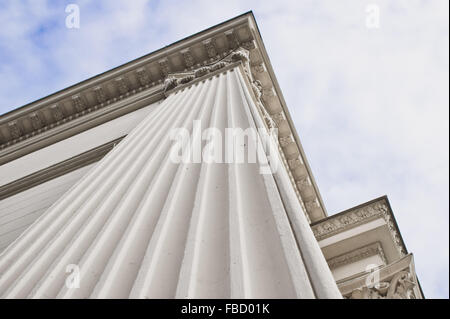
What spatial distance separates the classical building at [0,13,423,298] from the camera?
254 centimetres

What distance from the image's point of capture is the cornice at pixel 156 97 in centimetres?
1183

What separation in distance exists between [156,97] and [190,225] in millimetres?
8670

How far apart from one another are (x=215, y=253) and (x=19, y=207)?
6.97 m

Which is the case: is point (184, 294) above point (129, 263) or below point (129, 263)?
below

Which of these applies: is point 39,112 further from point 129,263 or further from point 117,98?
point 129,263

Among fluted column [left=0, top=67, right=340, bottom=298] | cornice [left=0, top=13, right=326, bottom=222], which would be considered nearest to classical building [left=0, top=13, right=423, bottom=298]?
fluted column [left=0, top=67, right=340, bottom=298]

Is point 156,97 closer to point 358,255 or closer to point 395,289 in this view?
point 358,255

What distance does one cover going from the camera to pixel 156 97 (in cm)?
1148

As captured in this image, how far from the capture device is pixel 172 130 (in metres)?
5.83

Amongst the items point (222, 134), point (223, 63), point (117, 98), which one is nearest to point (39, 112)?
point (117, 98)

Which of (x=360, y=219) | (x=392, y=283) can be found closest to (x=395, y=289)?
(x=392, y=283)

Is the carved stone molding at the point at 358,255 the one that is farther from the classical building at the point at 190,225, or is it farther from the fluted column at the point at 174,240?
the fluted column at the point at 174,240

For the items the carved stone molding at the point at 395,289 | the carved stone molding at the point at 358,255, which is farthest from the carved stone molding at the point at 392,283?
the carved stone molding at the point at 358,255

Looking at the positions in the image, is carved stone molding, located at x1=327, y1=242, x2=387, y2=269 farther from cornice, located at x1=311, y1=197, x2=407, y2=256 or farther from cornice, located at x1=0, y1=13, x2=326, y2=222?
cornice, located at x1=0, y1=13, x2=326, y2=222
